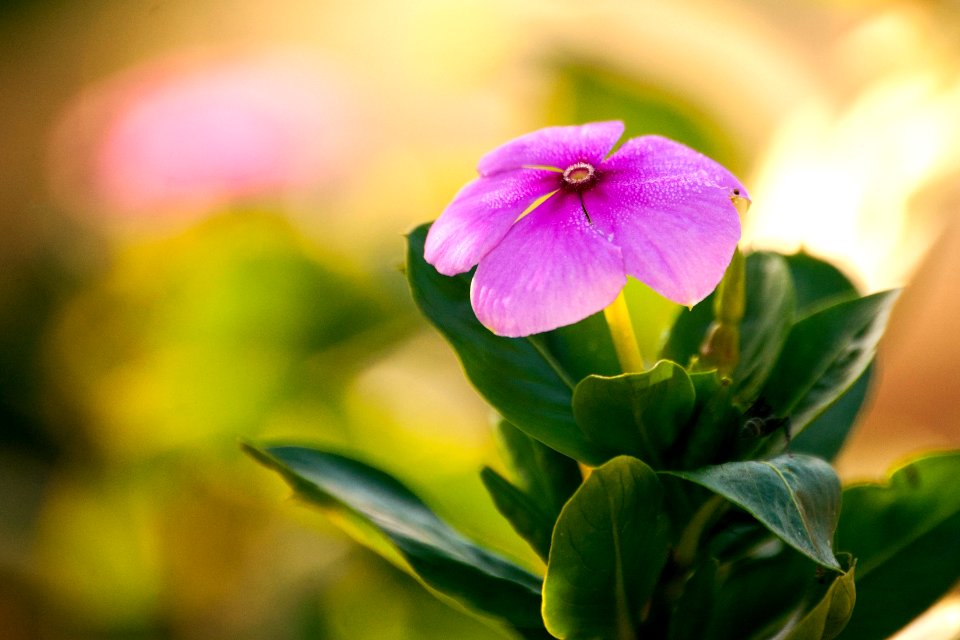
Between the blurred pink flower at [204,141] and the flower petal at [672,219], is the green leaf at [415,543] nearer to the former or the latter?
the flower petal at [672,219]

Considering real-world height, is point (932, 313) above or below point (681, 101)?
below

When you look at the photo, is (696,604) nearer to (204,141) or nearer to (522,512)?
(522,512)

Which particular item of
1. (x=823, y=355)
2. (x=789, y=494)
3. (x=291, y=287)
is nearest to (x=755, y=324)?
(x=823, y=355)

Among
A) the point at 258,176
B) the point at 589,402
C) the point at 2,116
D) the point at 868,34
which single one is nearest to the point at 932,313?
the point at 868,34

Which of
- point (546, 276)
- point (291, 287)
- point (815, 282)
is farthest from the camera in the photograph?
point (291, 287)

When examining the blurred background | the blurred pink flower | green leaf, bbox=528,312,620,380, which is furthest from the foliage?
the blurred pink flower

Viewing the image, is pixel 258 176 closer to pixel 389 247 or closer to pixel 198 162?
pixel 198 162

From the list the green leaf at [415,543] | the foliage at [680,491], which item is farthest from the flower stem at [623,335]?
the green leaf at [415,543]
